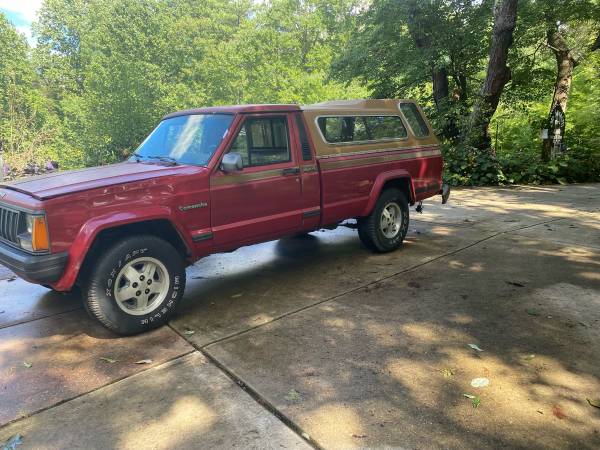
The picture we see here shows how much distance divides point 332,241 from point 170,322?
3.31m

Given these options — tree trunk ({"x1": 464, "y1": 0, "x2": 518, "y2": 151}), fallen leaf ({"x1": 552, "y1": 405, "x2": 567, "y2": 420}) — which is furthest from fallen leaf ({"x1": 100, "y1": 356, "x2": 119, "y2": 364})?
tree trunk ({"x1": 464, "y1": 0, "x2": 518, "y2": 151})

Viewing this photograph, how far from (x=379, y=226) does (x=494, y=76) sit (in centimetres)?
889

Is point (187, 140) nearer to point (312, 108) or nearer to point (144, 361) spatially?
point (312, 108)

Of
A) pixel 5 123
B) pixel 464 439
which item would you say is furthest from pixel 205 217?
pixel 5 123

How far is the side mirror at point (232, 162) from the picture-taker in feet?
13.2

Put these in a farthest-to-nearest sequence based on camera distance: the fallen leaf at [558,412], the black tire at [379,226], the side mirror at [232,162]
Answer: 1. the black tire at [379,226]
2. the side mirror at [232,162]
3. the fallen leaf at [558,412]

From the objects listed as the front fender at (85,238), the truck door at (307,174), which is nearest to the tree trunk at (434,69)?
the truck door at (307,174)

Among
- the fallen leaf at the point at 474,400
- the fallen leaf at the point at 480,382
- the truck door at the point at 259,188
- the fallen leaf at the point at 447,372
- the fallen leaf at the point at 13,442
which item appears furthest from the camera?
the truck door at the point at 259,188

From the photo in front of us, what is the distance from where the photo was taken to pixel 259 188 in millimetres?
4434

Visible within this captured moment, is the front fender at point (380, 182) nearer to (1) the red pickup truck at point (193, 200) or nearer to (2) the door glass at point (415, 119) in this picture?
(1) the red pickup truck at point (193, 200)

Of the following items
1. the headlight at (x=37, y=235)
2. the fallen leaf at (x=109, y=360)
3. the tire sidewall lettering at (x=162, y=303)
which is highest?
the headlight at (x=37, y=235)

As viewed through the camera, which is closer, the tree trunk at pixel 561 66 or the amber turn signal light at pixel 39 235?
the amber turn signal light at pixel 39 235

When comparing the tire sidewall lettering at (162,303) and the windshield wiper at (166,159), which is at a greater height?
the windshield wiper at (166,159)

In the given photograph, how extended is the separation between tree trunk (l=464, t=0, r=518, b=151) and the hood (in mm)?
10806
